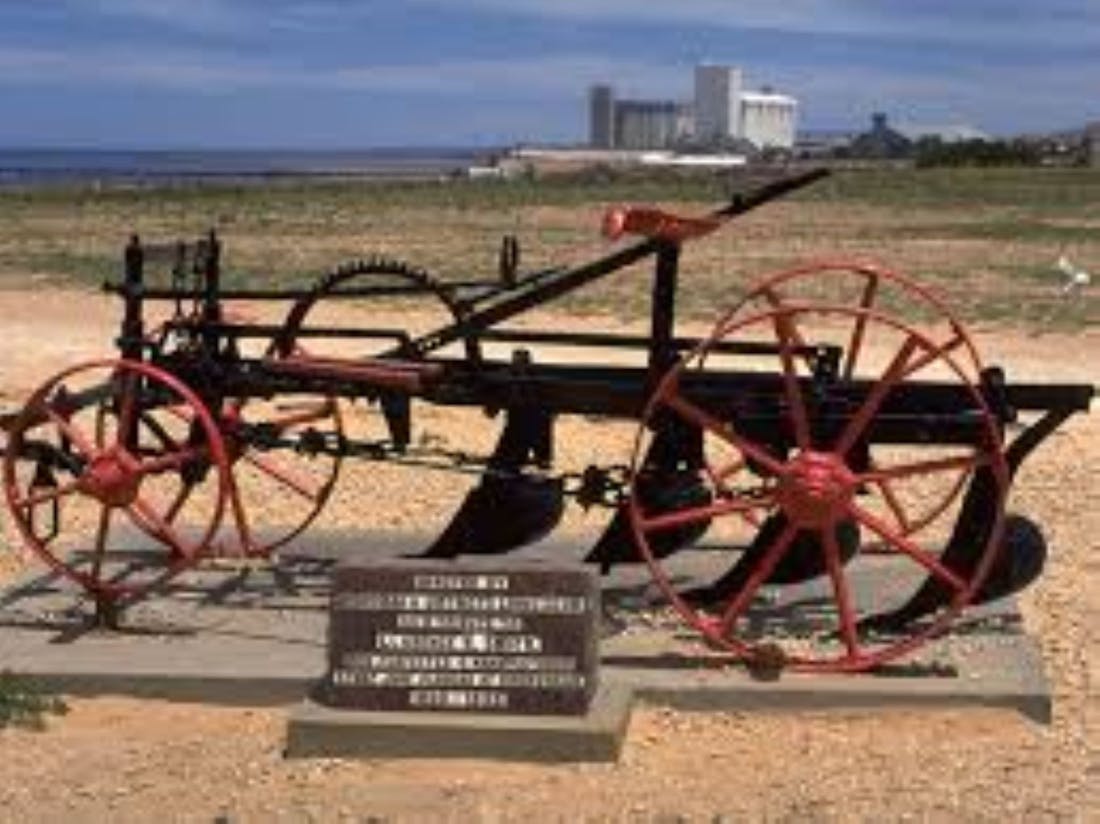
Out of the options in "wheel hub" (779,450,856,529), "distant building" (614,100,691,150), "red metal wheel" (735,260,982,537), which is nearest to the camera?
"wheel hub" (779,450,856,529)

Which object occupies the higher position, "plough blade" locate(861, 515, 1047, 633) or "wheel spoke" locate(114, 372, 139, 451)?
"wheel spoke" locate(114, 372, 139, 451)

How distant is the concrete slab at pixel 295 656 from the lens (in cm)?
784

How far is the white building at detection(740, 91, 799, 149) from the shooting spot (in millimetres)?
105188

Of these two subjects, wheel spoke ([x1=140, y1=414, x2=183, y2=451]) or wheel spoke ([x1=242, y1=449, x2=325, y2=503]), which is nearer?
wheel spoke ([x1=140, y1=414, x2=183, y2=451])

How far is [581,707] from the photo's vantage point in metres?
7.47

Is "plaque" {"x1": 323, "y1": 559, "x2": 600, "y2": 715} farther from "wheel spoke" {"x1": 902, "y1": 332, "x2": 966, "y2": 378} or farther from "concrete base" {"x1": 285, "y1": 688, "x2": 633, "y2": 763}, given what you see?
"wheel spoke" {"x1": 902, "y1": 332, "x2": 966, "y2": 378}

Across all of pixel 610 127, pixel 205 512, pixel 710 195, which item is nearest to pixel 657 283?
pixel 205 512

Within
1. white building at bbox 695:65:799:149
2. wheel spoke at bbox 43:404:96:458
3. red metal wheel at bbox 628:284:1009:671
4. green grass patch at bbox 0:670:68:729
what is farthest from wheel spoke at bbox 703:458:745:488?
white building at bbox 695:65:799:149

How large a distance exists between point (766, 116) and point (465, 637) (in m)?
109

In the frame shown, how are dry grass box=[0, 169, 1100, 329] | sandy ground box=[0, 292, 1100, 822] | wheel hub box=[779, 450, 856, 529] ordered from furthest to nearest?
dry grass box=[0, 169, 1100, 329] → wheel hub box=[779, 450, 856, 529] → sandy ground box=[0, 292, 1100, 822]

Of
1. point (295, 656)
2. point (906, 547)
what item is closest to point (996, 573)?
point (906, 547)

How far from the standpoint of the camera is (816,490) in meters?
7.91

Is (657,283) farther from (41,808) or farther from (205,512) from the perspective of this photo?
(205,512)

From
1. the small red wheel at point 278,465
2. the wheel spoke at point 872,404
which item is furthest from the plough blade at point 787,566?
the small red wheel at point 278,465
